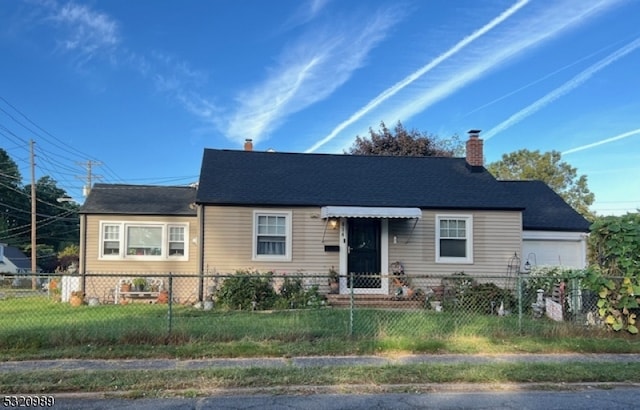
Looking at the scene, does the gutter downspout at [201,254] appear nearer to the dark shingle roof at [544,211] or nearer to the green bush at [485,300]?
the green bush at [485,300]

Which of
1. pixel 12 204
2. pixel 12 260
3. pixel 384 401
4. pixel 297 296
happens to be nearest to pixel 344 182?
pixel 297 296

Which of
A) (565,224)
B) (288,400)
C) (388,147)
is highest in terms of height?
(388,147)

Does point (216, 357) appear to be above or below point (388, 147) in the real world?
below

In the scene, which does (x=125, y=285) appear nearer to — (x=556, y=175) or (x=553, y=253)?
(x=553, y=253)

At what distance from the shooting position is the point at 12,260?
159ft

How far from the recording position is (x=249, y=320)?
10164mm

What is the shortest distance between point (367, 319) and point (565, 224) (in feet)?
32.6

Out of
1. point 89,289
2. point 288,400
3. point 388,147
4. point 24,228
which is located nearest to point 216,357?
point 288,400

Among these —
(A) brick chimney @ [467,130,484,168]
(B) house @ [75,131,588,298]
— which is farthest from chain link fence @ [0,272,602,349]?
(A) brick chimney @ [467,130,484,168]

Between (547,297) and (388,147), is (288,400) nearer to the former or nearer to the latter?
(547,297)

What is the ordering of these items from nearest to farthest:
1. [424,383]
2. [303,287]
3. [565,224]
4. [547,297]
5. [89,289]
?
[424,383] < [547,297] < [303,287] < [89,289] < [565,224]

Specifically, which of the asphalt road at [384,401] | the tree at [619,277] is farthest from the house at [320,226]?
the asphalt road at [384,401]

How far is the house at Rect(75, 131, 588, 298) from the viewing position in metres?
14.3

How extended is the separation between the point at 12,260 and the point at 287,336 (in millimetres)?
49954
